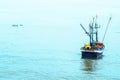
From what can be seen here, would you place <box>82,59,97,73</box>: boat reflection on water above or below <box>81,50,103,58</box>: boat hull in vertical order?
below

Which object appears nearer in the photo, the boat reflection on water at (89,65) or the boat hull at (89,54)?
the boat reflection on water at (89,65)

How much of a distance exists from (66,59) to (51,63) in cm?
794

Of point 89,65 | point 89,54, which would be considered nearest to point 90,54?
point 89,54

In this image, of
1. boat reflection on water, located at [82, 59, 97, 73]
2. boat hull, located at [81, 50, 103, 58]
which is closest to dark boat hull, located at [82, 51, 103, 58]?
boat hull, located at [81, 50, 103, 58]

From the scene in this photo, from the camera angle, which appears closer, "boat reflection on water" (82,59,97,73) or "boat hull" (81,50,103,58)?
"boat reflection on water" (82,59,97,73)

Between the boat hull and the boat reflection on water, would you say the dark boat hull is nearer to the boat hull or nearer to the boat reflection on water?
the boat hull

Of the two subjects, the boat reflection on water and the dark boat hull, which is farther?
the dark boat hull

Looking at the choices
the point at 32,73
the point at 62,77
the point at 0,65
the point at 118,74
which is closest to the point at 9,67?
the point at 0,65

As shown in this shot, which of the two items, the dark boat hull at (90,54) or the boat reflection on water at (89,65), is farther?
the dark boat hull at (90,54)

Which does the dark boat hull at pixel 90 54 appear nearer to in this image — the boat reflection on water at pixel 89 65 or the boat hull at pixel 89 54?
the boat hull at pixel 89 54

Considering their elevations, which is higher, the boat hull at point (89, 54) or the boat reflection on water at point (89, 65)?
the boat hull at point (89, 54)

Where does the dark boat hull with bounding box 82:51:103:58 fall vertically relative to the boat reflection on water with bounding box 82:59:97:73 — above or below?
above

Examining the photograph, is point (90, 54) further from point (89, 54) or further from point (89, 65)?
point (89, 65)

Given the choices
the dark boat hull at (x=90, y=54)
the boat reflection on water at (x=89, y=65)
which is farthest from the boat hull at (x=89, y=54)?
the boat reflection on water at (x=89, y=65)
